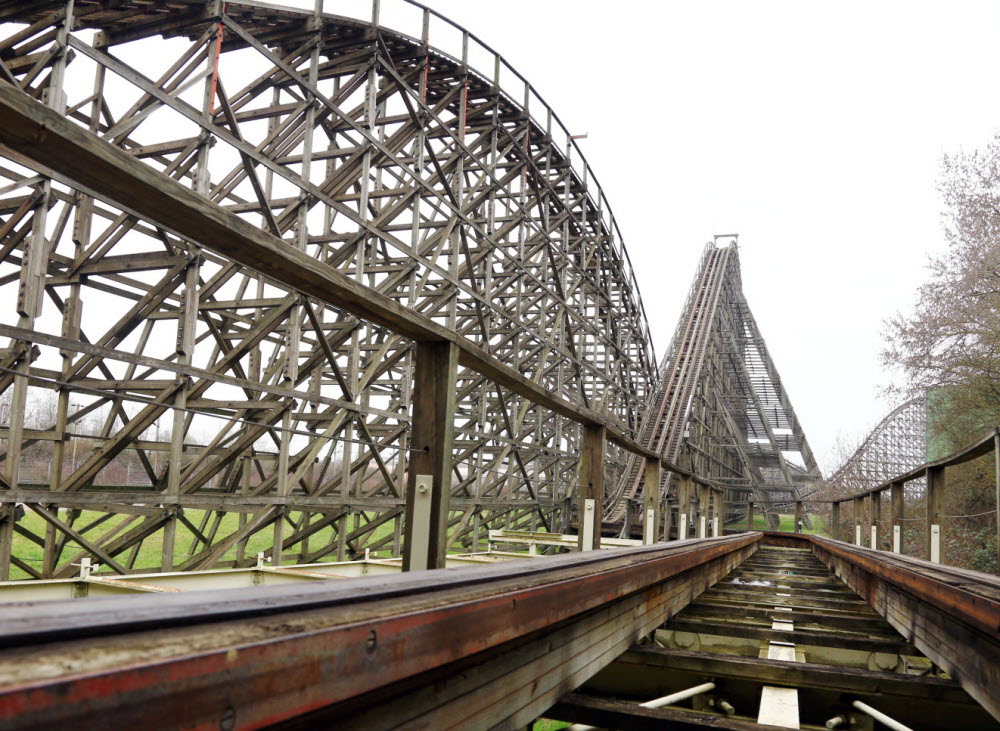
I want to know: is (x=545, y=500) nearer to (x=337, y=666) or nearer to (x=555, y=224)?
(x=555, y=224)

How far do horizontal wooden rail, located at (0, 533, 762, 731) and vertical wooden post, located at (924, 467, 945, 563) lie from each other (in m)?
4.15

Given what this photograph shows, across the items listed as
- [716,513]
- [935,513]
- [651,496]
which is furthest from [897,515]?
[716,513]

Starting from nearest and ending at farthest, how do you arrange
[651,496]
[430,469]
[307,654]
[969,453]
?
[307,654]
[430,469]
[969,453]
[651,496]

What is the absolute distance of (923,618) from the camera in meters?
2.86

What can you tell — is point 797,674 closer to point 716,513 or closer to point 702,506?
point 702,506

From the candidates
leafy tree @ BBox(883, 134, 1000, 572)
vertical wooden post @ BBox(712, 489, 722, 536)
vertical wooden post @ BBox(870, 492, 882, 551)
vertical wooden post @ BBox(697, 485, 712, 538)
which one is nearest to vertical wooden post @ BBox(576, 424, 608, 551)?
vertical wooden post @ BBox(870, 492, 882, 551)

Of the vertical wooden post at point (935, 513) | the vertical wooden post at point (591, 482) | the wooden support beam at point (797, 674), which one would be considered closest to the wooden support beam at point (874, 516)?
the vertical wooden post at point (935, 513)

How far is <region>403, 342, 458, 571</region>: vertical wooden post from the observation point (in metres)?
2.03

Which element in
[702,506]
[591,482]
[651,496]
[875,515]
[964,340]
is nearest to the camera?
[591,482]

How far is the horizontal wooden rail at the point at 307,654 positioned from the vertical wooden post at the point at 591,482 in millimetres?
1823

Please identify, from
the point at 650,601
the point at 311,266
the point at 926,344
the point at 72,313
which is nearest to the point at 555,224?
the point at 926,344

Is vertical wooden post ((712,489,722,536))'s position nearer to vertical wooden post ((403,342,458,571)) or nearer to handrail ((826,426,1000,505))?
handrail ((826,426,1000,505))

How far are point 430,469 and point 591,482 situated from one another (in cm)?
185

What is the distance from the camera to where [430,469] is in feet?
6.73
